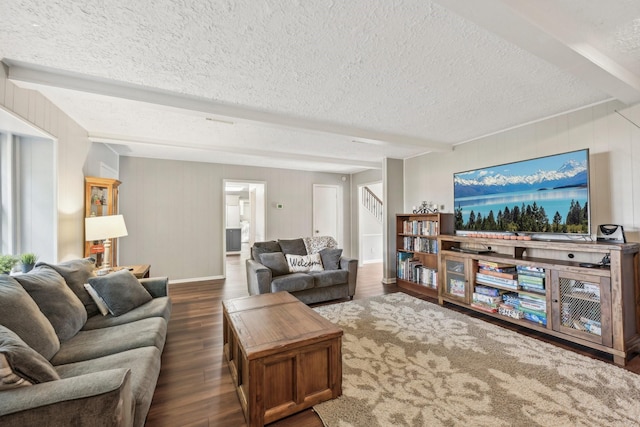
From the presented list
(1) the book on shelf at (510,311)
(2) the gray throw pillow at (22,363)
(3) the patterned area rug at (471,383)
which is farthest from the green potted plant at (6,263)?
(1) the book on shelf at (510,311)

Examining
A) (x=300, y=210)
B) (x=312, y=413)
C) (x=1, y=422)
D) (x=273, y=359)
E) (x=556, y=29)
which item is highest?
(x=556, y=29)

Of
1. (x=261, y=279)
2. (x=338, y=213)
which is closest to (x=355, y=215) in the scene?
(x=338, y=213)

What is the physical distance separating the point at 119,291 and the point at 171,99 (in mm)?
1820

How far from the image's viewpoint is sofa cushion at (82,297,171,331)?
2064 millimetres

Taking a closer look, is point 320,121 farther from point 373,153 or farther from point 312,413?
point 312,413

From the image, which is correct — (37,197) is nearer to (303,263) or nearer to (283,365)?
(283,365)

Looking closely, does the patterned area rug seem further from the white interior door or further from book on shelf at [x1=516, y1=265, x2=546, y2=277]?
the white interior door

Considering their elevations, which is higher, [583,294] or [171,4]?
[171,4]

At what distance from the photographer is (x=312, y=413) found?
1.68 meters

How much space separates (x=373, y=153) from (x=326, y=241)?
1.82m

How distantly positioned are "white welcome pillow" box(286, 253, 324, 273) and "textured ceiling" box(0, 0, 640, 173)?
1.96m

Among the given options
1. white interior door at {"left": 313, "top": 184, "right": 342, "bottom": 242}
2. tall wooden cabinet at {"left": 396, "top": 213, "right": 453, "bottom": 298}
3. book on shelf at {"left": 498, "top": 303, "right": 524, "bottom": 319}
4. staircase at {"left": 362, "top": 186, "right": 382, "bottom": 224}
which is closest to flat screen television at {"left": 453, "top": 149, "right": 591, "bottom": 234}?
tall wooden cabinet at {"left": 396, "top": 213, "right": 453, "bottom": 298}

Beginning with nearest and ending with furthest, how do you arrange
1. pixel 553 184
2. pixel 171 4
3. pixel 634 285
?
pixel 171 4, pixel 634 285, pixel 553 184

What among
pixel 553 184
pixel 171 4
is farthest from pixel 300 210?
pixel 171 4
